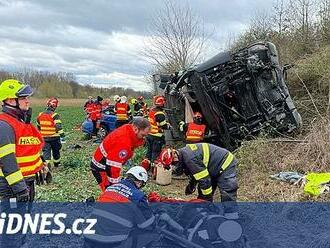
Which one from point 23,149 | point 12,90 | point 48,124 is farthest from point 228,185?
point 48,124

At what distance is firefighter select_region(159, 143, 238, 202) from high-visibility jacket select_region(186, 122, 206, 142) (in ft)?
9.36

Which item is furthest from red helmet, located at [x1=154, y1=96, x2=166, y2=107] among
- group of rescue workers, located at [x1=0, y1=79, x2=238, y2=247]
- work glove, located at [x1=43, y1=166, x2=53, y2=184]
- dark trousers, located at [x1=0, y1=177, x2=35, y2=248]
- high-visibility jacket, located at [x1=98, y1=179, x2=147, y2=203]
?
high-visibility jacket, located at [x1=98, y1=179, x2=147, y2=203]

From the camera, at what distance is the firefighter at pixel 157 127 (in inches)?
374

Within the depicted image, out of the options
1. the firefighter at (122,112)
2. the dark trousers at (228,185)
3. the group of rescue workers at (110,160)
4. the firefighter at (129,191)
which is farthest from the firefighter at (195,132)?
the firefighter at (122,112)

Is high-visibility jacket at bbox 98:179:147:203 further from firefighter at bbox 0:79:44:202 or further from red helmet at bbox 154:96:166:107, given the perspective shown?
red helmet at bbox 154:96:166:107

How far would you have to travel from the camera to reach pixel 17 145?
4.28 m

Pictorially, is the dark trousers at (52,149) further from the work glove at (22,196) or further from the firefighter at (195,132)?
the work glove at (22,196)

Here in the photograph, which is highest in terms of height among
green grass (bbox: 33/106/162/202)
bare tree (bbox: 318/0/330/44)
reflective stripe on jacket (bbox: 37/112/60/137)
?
bare tree (bbox: 318/0/330/44)

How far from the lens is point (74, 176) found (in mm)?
9484

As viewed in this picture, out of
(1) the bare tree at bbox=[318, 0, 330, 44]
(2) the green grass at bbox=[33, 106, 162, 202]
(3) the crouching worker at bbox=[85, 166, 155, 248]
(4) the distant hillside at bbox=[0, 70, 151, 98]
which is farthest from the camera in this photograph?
(4) the distant hillside at bbox=[0, 70, 151, 98]

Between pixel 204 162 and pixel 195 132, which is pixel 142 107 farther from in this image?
pixel 204 162

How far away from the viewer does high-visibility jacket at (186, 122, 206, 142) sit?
339 inches

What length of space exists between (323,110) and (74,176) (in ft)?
19.7

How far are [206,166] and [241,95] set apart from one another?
394 cm
